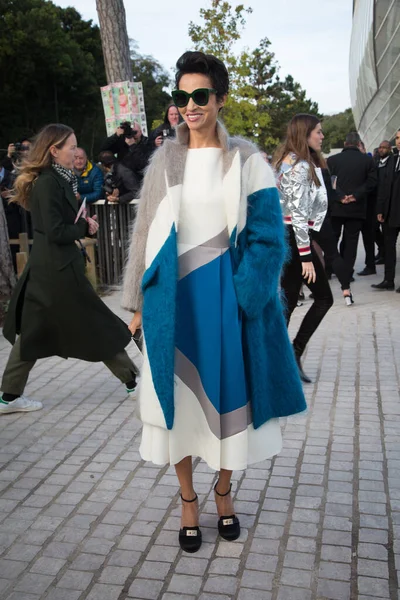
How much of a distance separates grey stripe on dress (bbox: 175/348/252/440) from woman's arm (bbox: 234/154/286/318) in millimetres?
350

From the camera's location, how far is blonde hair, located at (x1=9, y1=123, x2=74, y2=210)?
482 centimetres

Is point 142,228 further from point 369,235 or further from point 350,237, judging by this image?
point 369,235

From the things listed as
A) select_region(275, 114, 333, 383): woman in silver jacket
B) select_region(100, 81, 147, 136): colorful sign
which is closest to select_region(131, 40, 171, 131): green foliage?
select_region(100, 81, 147, 136): colorful sign

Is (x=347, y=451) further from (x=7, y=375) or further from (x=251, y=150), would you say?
(x=7, y=375)

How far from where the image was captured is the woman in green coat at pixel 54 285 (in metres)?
4.82

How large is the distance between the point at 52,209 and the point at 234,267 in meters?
2.13

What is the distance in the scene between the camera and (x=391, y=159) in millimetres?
10336

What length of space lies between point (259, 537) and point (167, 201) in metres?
1.63

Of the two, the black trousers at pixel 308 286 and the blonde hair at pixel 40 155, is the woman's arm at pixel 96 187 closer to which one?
the black trousers at pixel 308 286

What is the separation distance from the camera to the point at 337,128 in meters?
104

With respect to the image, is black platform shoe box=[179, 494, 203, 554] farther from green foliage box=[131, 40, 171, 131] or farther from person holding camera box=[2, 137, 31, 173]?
green foliage box=[131, 40, 171, 131]

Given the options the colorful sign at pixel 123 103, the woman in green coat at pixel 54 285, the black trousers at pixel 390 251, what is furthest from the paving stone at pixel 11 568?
the colorful sign at pixel 123 103

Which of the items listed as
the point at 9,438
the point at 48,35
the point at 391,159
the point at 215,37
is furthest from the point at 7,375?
the point at 48,35

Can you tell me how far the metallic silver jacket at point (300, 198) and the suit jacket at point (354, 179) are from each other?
15.1ft
